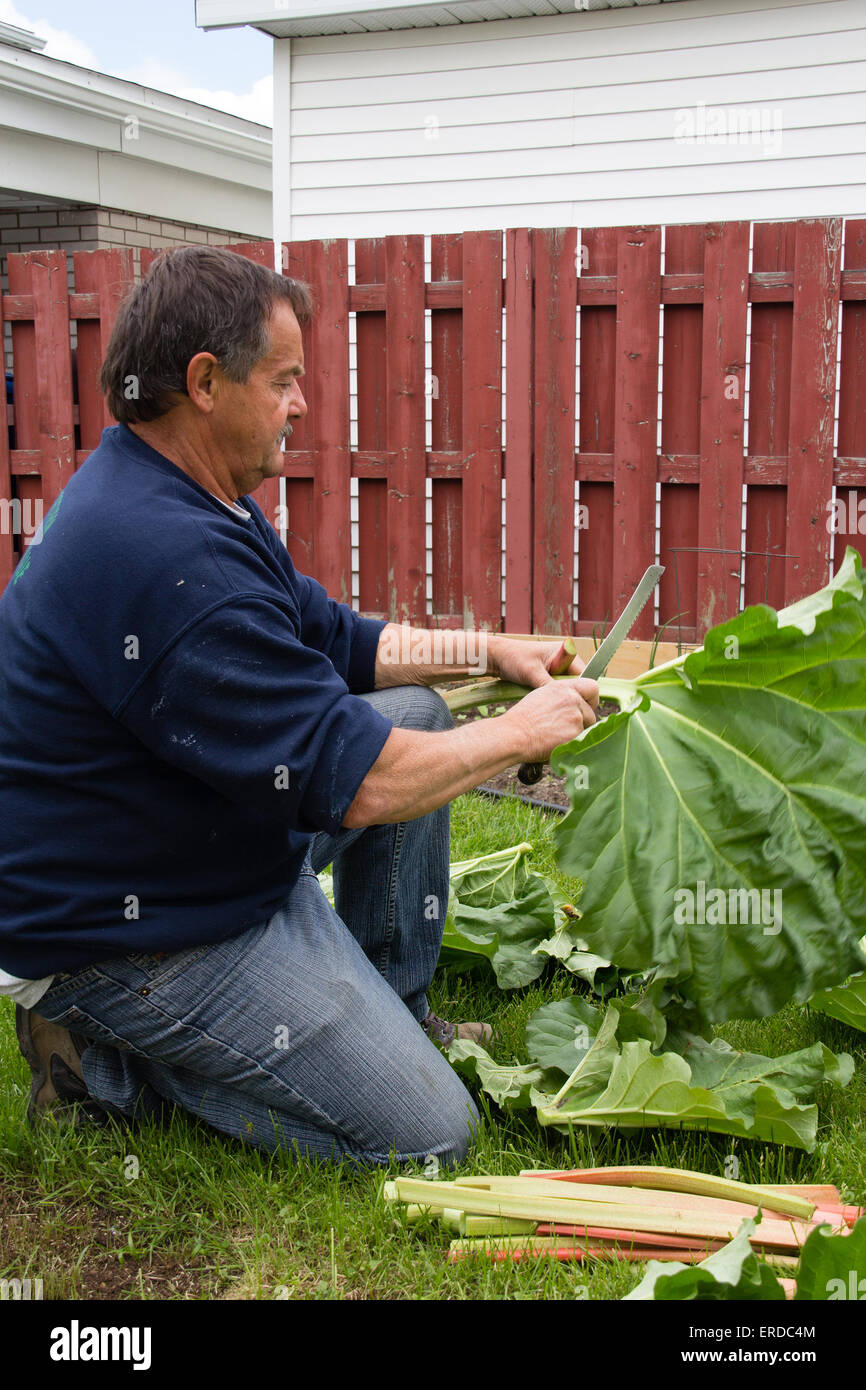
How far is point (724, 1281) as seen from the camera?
5.97 feet

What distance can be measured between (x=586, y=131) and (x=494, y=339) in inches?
105

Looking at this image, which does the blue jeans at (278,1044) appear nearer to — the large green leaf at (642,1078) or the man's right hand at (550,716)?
the large green leaf at (642,1078)

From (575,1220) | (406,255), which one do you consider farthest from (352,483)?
(575,1220)

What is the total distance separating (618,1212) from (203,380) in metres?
1.73

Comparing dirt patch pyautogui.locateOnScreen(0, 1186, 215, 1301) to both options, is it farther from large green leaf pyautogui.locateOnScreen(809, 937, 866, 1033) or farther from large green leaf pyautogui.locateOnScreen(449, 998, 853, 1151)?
large green leaf pyautogui.locateOnScreen(809, 937, 866, 1033)

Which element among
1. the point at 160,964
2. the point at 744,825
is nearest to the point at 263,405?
the point at 160,964

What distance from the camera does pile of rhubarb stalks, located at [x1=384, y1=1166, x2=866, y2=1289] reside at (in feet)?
7.27

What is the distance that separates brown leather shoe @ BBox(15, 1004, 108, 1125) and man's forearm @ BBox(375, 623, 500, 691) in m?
1.18

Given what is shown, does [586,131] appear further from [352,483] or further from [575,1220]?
[575,1220]

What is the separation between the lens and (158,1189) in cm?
253

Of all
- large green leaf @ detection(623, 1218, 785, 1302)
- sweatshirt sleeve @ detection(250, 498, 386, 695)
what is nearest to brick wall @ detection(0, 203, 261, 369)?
sweatshirt sleeve @ detection(250, 498, 386, 695)

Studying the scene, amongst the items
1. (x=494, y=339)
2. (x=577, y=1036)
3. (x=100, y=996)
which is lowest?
(x=577, y=1036)
